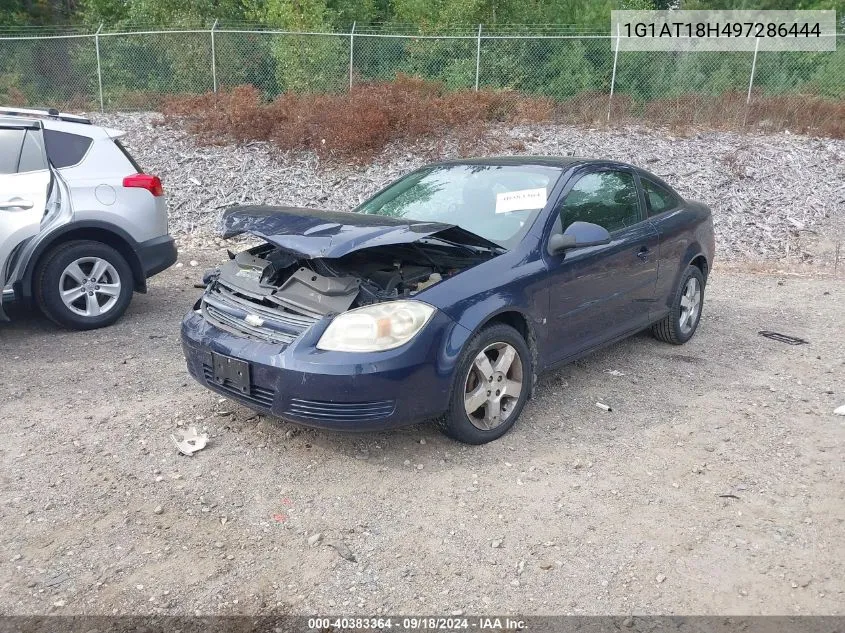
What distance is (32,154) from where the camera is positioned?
20.5ft

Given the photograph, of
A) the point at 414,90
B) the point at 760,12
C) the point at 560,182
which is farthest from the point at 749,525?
the point at 760,12

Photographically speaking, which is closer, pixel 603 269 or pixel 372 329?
pixel 372 329

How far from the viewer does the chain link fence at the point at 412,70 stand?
15680mm

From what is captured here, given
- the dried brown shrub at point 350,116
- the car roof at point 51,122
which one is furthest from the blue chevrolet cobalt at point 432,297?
the dried brown shrub at point 350,116

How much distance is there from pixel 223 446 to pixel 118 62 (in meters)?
14.0

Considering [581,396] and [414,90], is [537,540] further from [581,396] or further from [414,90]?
[414,90]

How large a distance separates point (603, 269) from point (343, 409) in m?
2.19

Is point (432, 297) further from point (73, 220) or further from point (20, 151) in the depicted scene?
point (20, 151)

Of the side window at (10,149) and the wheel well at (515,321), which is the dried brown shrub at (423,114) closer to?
the side window at (10,149)

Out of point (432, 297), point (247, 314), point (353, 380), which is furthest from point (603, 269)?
point (247, 314)

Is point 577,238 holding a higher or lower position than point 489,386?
higher

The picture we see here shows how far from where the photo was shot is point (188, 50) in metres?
15.7

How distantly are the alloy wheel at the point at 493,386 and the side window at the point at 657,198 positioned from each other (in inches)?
84.3

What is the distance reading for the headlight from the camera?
3.87 meters
